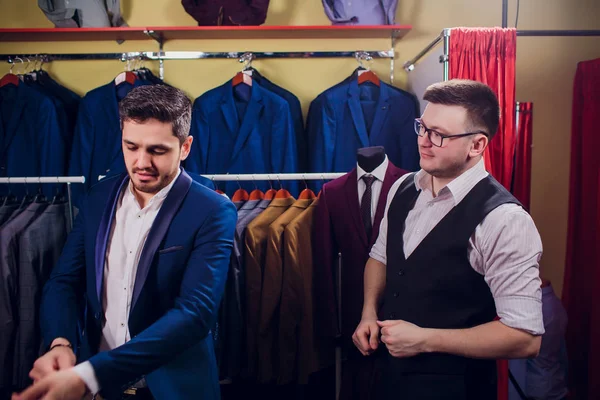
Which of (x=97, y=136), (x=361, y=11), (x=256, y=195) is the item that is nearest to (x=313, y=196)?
(x=256, y=195)

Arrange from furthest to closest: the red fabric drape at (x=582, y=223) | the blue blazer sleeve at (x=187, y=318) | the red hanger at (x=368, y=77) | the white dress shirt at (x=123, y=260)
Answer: the red hanger at (x=368, y=77), the red fabric drape at (x=582, y=223), the white dress shirt at (x=123, y=260), the blue blazer sleeve at (x=187, y=318)

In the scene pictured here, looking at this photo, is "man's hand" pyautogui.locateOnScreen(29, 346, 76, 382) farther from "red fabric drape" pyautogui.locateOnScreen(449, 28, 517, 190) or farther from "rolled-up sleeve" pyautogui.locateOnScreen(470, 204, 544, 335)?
"red fabric drape" pyautogui.locateOnScreen(449, 28, 517, 190)

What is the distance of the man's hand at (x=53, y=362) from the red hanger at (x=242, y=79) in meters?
1.89

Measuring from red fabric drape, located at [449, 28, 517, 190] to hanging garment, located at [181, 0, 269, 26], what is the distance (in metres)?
1.25

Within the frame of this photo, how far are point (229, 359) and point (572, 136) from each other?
240 cm

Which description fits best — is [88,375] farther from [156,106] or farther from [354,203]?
[354,203]

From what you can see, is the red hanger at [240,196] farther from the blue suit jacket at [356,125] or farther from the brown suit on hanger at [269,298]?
the blue suit jacket at [356,125]

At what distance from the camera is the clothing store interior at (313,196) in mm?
1325

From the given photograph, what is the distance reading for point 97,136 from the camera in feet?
9.08

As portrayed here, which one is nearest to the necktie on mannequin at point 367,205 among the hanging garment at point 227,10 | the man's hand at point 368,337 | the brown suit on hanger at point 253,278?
the brown suit on hanger at point 253,278

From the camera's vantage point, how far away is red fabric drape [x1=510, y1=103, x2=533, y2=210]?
2672mm

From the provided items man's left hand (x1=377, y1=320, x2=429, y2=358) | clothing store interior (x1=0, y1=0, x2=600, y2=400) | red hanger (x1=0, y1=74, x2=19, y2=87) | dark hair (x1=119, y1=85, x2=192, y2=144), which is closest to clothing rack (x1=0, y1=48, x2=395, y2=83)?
clothing store interior (x1=0, y1=0, x2=600, y2=400)

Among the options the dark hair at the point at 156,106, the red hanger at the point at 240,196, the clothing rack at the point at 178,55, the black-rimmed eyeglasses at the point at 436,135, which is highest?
the clothing rack at the point at 178,55

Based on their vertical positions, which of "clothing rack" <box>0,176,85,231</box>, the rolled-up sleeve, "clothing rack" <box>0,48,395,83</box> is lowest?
the rolled-up sleeve
